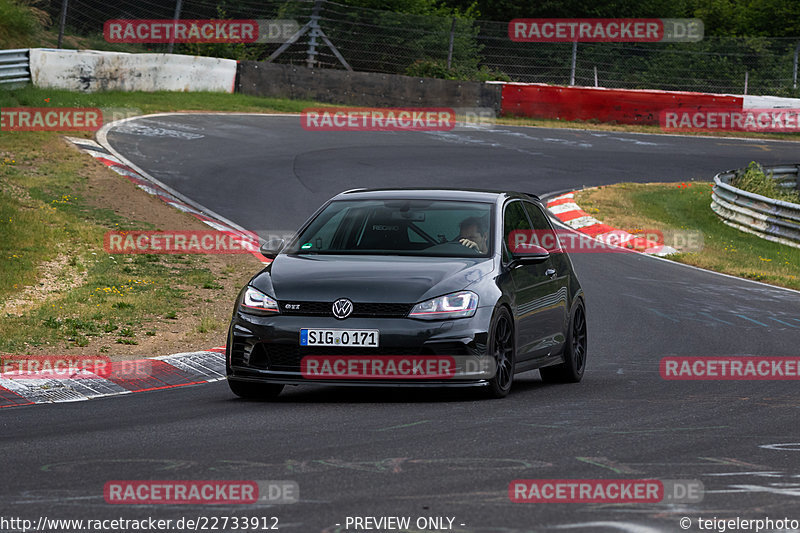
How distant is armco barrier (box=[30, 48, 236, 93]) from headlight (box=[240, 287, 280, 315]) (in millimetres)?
19383

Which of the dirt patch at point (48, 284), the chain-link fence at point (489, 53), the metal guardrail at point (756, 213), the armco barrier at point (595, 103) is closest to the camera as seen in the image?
the dirt patch at point (48, 284)

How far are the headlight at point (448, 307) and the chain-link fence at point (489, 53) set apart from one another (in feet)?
85.2

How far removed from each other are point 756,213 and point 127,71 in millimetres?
14909

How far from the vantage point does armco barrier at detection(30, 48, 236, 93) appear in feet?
87.5

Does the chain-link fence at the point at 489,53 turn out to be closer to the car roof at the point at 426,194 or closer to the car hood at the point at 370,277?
the car roof at the point at 426,194

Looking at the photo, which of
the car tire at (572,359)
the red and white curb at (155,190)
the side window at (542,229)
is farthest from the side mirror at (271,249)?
the red and white curb at (155,190)

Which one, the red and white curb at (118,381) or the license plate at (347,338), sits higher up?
the license plate at (347,338)

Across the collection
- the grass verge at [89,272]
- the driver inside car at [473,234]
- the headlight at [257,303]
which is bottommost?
the grass verge at [89,272]

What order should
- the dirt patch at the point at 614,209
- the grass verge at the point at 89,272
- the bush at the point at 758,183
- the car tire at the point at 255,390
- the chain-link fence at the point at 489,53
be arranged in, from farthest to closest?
1. the chain-link fence at the point at 489,53
2. the bush at the point at 758,183
3. the dirt patch at the point at 614,209
4. the grass verge at the point at 89,272
5. the car tire at the point at 255,390

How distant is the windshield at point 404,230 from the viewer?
29.4 ft

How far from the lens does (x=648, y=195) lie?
80.0 ft

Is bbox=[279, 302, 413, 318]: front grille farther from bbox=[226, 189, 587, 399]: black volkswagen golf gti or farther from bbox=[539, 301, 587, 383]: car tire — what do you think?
bbox=[539, 301, 587, 383]: car tire

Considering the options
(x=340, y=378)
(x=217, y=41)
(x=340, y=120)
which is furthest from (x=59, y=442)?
(x=217, y=41)

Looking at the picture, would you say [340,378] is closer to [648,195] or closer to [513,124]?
[648,195]
